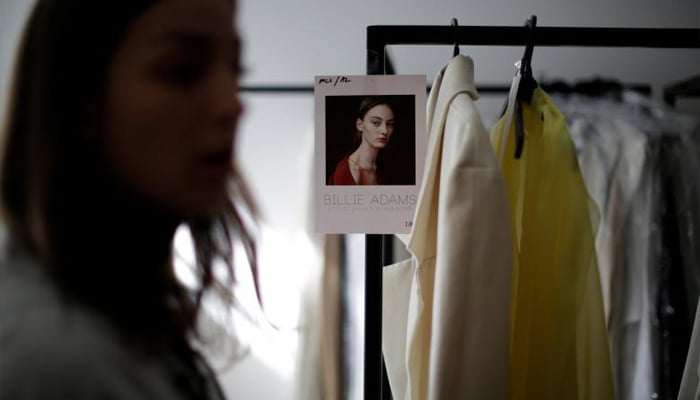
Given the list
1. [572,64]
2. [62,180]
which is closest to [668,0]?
[572,64]

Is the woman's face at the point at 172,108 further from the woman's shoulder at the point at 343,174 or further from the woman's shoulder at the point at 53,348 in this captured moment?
the woman's shoulder at the point at 343,174

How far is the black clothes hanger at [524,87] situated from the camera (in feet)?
2.19

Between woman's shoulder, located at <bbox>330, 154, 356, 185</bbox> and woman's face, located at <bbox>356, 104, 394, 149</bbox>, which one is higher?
woman's face, located at <bbox>356, 104, 394, 149</bbox>

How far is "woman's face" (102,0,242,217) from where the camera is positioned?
31cm

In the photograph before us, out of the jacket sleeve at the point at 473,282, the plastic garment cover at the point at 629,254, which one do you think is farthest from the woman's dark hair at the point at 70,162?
the plastic garment cover at the point at 629,254

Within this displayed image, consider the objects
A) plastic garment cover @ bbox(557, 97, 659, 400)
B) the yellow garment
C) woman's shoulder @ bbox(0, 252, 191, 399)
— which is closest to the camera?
woman's shoulder @ bbox(0, 252, 191, 399)

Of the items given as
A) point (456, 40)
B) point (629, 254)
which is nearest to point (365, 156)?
point (456, 40)

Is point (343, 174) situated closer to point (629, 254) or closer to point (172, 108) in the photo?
point (172, 108)

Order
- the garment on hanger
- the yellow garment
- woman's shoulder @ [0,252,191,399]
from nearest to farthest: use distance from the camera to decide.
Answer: woman's shoulder @ [0,252,191,399], the garment on hanger, the yellow garment

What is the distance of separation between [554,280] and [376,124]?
1.06 feet

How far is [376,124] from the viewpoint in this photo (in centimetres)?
70

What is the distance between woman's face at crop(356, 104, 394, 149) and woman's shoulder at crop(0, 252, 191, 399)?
1.52 feet

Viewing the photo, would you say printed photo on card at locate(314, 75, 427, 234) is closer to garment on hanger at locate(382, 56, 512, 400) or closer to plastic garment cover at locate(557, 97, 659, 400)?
garment on hanger at locate(382, 56, 512, 400)

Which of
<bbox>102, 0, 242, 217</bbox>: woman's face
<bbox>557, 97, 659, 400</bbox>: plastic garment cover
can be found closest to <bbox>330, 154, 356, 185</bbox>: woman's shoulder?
<bbox>102, 0, 242, 217</bbox>: woman's face
